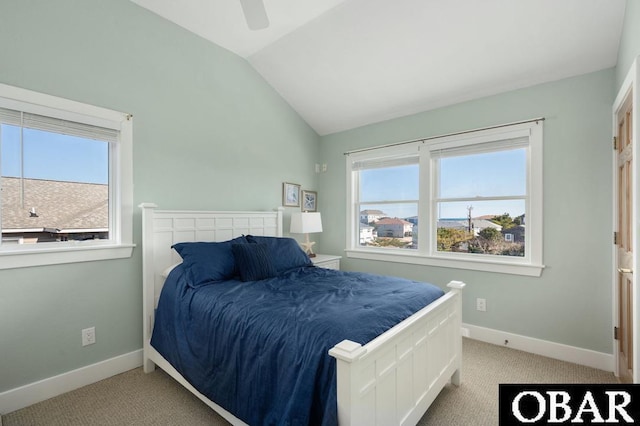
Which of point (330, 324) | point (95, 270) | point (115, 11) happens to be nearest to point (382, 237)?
point (330, 324)

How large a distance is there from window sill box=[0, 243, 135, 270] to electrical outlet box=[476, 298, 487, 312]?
10.7 feet

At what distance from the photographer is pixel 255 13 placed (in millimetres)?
1706

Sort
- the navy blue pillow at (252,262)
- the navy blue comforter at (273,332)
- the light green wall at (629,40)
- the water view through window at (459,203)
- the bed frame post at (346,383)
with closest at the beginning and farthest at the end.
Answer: the bed frame post at (346,383)
the navy blue comforter at (273,332)
the light green wall at (629,40)
the navy blue pillow at (252,262)
the water view through window at (459,203)

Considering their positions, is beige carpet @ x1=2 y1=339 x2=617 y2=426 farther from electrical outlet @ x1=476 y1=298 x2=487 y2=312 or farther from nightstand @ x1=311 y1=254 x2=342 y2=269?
nightstand @ x1=311 y1=254 x2=342 y2=269

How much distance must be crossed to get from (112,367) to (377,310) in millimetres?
2213

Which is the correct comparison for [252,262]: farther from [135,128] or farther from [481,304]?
[481,304]

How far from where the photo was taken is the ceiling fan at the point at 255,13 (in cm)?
162

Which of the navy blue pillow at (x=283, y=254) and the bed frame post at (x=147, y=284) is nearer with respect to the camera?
the bed frame post at (x=147, y=284)

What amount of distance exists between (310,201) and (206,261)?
7.07 feet

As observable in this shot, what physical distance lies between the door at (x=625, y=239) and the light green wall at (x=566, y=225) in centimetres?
13

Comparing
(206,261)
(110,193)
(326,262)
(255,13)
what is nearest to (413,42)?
(255,13)

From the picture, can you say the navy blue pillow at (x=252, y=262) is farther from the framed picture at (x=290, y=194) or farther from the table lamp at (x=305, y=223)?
the framed picture at (x=290, y=194)

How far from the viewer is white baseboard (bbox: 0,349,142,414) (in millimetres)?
1972

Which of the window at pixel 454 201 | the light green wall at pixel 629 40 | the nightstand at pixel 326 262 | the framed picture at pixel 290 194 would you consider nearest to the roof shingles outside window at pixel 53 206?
the framed picture at pixel 290 194
